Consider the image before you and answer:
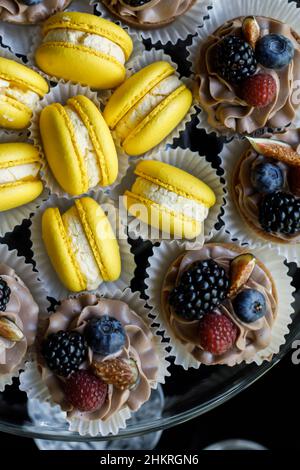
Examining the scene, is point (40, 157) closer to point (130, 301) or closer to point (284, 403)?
point (130, 301)

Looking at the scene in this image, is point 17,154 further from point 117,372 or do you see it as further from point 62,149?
point 117,372

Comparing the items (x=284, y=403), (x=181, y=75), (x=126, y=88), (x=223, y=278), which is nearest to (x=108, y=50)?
(x=126, y=88)

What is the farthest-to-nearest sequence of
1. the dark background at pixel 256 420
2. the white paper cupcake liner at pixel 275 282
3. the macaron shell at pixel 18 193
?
the dark background at pixel 256 420, the white paper cupcake liner at pixel 275 282, the macaron shell at pixel 18 193

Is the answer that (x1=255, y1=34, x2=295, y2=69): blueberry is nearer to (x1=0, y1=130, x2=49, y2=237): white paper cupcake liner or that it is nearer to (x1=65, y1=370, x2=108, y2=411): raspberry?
(x1=0, y1=130, x2=49, y2=237): white paper cupcake liner

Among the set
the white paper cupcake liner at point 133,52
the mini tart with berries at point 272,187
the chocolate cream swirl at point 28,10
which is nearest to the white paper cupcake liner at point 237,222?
the mini tart with berries at point 272,187

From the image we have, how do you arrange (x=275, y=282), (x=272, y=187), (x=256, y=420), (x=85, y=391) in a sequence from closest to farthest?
1. (x=85, y=391)
2. (x=272, y=187)
3. (x=275, y=282)
4. (x=256, y=420)

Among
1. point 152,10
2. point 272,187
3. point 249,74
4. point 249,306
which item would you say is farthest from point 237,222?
point 152,10

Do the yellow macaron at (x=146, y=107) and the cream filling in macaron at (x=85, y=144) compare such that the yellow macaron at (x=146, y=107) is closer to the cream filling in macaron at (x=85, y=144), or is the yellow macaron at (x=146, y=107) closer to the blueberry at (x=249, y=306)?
the cream filling in macaron at (x=85, y=144)
